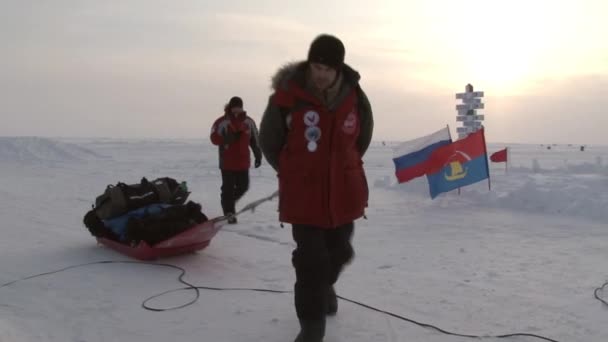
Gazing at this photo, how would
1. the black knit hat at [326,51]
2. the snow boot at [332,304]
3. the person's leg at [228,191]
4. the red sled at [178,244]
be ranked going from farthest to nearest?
the person's leg at [228,191], the red sled at [178,244], the snow boot at [332,304], the black knit hat at [326,51]

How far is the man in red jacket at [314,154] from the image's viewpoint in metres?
2.83

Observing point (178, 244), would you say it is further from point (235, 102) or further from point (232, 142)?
point (235, 102)

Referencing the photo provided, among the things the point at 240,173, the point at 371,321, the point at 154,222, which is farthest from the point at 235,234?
the point at 371,321

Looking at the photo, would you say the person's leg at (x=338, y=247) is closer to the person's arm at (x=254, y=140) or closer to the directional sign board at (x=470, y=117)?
the person's arm at (x=254, y=140)

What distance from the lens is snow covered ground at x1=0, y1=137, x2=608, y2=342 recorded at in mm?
3199

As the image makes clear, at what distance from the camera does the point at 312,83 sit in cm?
288

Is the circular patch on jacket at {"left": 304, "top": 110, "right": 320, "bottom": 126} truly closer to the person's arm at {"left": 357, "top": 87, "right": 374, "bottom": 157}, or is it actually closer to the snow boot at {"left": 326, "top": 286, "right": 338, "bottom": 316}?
the person's arm at {"left": 357, "top": 87, "right": 374, "bottom": 157}

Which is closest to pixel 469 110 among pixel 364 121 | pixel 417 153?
pixel 417 153

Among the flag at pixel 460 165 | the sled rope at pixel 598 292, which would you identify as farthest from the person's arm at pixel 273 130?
the flag at pixel 460 165

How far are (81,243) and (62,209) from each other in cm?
318

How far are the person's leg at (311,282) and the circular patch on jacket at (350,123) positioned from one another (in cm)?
61

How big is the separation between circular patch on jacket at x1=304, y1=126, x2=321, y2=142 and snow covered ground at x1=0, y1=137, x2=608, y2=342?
1.25 m

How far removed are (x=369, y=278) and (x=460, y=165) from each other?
16.2ft

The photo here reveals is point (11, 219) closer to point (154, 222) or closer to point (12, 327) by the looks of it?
point (154, 222)
